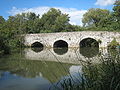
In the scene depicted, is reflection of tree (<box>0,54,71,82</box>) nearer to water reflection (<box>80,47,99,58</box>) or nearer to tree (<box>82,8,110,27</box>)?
water reflection (<box>80,47,99,58</box>)

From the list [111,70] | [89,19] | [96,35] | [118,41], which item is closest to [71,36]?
[96,35]

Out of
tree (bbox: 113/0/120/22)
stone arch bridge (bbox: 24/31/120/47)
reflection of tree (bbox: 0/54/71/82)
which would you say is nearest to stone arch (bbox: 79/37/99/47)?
stone arch bridge (bbox: 24/31/120/47)

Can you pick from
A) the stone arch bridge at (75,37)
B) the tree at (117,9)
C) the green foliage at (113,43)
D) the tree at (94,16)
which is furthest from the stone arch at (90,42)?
the tree at (94,16)

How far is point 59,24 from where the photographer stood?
3444 centimetres

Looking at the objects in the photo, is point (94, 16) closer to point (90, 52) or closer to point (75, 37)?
point (75, 37)

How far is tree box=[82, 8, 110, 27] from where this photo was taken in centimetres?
3919

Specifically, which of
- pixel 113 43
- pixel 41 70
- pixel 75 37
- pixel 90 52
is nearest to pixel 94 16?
pixel 75 37

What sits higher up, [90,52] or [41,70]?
[90,52]

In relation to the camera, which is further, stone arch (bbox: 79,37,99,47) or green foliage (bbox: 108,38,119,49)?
stone arch (bbox: 79,37,99,47)

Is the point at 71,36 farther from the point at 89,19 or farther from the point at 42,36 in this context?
the point at 89,19

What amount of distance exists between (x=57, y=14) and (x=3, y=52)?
2810 centimetres

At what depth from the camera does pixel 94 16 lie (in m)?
39.4

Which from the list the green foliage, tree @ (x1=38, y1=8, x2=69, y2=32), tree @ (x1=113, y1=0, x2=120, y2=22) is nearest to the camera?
the green foliage

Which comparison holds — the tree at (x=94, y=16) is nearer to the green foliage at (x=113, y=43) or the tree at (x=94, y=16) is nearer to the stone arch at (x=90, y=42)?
the stone arch at (x=90, y=42)
